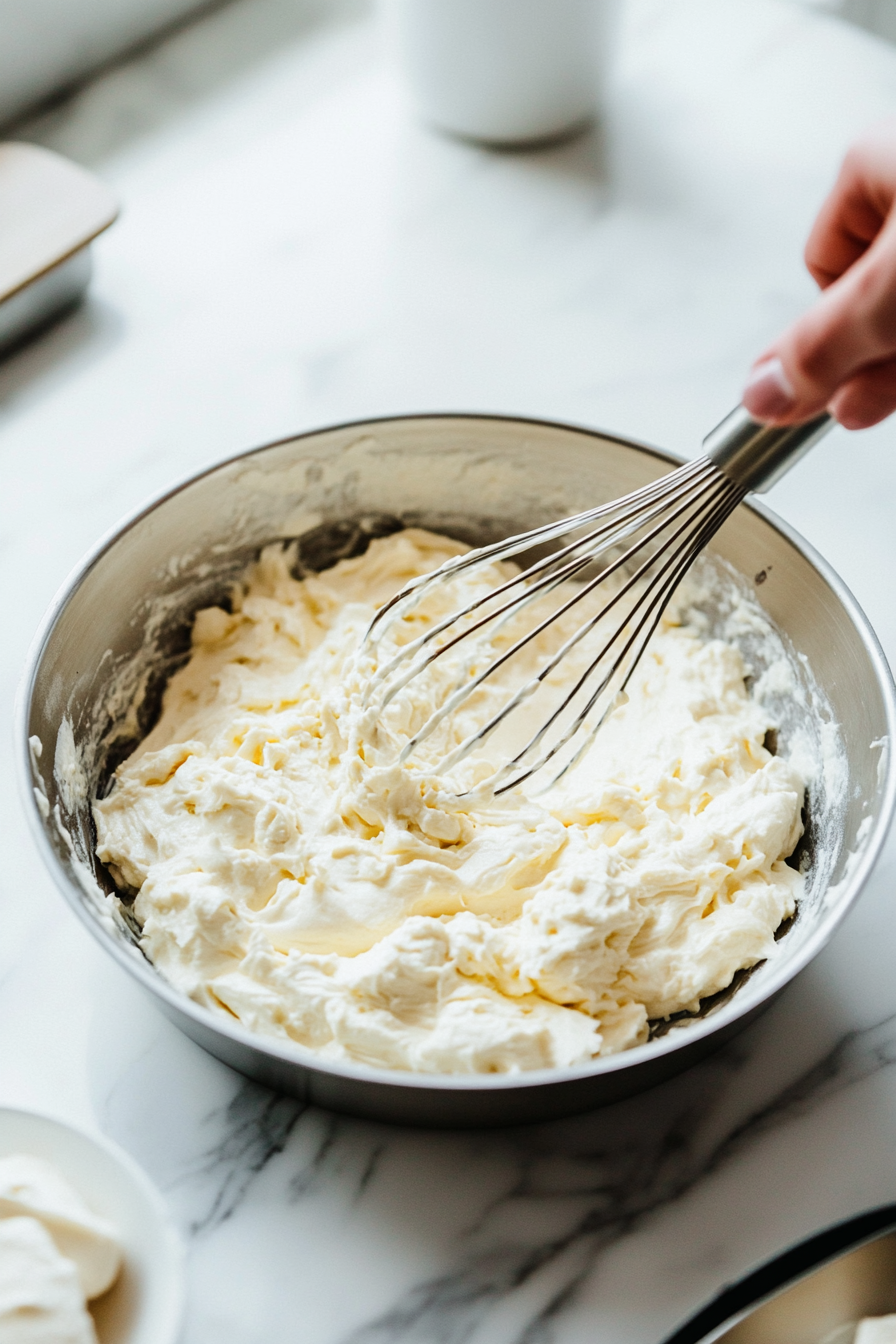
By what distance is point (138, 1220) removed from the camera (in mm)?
771

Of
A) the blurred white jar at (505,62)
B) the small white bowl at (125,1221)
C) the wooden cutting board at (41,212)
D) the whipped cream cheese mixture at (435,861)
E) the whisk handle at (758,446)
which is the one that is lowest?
the small white bowl at (125,1221)

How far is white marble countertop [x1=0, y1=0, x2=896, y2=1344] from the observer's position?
0.87 meters

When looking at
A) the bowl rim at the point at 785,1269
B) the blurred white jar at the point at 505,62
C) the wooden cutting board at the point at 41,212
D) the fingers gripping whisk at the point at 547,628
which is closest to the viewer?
the bowl rim at the point at 785,1269

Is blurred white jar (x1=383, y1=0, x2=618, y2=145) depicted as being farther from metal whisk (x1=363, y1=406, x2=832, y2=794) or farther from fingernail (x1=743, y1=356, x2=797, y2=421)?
fingernail (x1=743, y1=356, x2=797, y2=421)

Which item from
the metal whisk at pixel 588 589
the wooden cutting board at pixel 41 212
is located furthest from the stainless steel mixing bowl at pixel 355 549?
the wooden cutting board at pixel 41 212

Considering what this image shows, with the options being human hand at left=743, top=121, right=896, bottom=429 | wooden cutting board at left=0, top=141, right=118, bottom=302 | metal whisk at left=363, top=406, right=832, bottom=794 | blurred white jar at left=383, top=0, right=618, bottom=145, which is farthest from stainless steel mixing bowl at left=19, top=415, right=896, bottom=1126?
blurred white jar at left=383, top=0, right=618, bottom=145

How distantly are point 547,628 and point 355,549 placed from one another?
251 mm

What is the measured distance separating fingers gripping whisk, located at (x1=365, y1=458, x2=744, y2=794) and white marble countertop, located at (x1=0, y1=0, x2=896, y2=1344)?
0.96 ft

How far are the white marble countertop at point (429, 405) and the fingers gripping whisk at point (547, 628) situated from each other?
11.5 inches

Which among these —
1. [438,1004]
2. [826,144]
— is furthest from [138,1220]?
[826,144]

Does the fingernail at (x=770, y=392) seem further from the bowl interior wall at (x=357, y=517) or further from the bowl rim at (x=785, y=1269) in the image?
the bowl rim at (x=785, y=1269)

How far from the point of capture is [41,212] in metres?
1.47

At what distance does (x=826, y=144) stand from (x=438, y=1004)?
1514 mm

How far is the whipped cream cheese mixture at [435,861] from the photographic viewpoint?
0.90 metres
